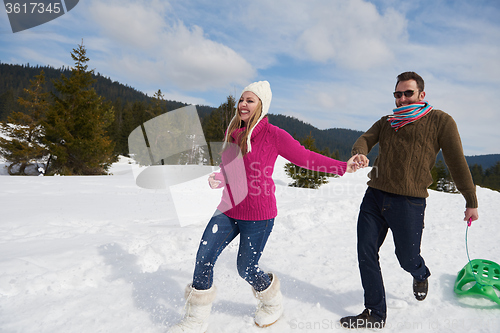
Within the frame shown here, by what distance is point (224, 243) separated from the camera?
2.39m

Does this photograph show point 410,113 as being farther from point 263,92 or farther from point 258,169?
point 258,169

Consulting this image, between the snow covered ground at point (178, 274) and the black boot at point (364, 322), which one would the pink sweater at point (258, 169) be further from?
the black boot at point (364, 322)

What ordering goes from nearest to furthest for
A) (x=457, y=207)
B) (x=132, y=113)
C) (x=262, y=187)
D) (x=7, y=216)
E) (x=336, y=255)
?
(x=262, y=187) → (x=336, y=255) → (x=7, y=216) → (x=457, y=207) → (x=132, y=113)

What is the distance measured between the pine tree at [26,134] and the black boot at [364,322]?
924 inches

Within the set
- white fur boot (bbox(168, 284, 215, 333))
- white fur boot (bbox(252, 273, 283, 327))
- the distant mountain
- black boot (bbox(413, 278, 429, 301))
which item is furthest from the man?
the distant mountain

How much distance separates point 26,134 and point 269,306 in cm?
2459

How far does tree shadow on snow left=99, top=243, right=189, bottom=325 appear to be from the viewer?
2.70m

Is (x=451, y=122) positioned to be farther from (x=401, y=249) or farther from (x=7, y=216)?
(x=7, y=216)

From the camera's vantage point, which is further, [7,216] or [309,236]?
[7,216]

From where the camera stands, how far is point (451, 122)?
2393 mm

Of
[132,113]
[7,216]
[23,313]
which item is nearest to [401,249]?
[23,313]

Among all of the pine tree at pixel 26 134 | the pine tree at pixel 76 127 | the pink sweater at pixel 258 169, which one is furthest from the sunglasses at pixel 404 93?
the pine tree at pixel 26 134

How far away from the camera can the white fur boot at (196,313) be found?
2.30 meters

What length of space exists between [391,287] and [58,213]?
6426 mm
